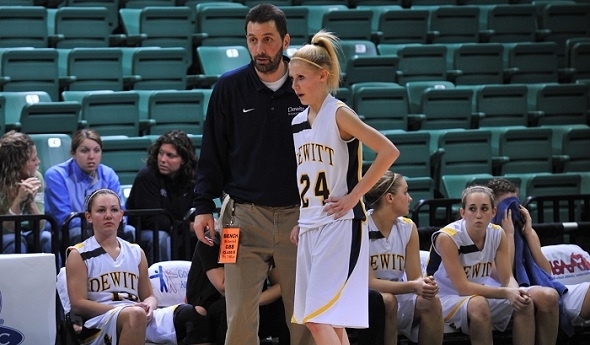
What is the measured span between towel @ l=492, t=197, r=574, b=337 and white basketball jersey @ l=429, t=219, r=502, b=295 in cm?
21

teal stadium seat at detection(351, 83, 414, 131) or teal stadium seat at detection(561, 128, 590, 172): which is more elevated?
teal stadium seat at detection(351, 83, 414, 131)

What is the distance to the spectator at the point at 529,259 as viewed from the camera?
21.4ft

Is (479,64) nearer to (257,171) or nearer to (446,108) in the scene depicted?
(446,108)

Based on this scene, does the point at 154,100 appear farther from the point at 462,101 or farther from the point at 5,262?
the point at 5,262

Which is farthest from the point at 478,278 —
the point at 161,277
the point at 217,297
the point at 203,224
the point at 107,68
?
the point at 107,68

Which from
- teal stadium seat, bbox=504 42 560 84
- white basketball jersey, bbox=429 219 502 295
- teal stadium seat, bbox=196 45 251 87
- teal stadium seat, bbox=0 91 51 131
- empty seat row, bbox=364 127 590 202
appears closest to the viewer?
white basketball jersey, bbox=429 219 502 295

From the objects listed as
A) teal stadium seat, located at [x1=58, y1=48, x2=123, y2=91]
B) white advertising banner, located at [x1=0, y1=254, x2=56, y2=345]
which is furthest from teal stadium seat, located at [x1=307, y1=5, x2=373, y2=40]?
white advertising banner, located at [x1=0, y1=254, x2=56, y2=345]

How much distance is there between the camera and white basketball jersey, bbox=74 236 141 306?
5.79 meters

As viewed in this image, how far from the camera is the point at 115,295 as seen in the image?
581 cm

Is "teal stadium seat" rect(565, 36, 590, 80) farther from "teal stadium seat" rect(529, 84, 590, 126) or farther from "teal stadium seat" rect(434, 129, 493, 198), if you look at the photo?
"teal stadium seat" rect(434, 129, 493, 198)

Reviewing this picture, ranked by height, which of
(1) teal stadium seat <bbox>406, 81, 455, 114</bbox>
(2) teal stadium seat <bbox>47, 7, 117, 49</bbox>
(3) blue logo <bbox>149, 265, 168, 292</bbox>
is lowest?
Answer: (3) blue logo <bbox>149, 265, 168, 292</bbox>

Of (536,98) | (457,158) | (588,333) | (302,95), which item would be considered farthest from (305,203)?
(536,98)

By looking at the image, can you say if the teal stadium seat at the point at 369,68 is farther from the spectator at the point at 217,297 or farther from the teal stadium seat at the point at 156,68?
the spectator at the point at 217,297

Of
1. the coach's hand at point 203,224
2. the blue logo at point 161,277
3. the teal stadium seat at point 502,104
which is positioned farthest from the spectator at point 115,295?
the teal stadium seat at point 502,104
